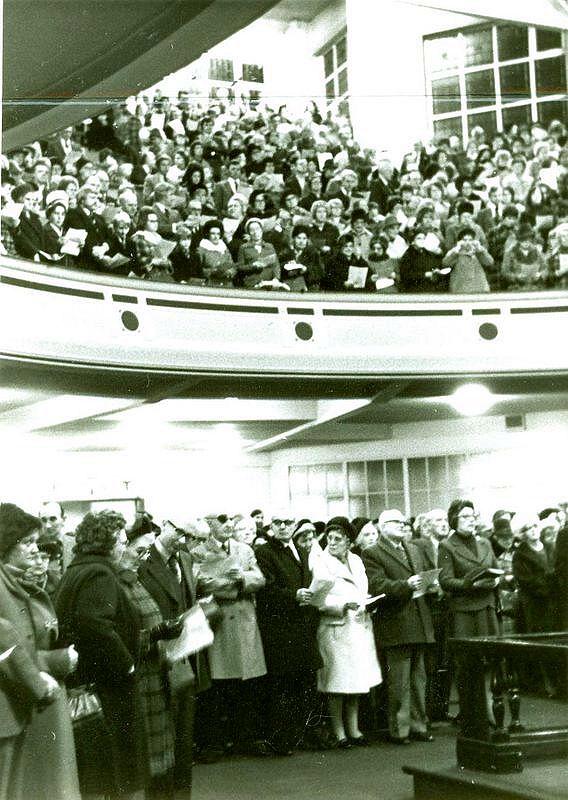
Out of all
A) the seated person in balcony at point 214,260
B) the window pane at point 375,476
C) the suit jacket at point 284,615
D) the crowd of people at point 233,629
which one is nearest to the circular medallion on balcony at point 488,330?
the seated person in balcony at point 214,260

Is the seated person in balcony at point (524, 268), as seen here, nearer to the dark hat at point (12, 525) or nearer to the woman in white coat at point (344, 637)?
the woman in white coat at point (344, 637)

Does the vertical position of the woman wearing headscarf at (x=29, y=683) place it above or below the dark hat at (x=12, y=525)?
below

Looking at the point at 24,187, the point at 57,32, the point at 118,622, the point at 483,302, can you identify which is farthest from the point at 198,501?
the point at 57,32

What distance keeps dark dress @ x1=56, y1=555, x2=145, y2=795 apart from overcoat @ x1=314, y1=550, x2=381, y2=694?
7.42 ft

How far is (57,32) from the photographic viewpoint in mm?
2926

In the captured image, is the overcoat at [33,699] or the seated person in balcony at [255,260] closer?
the overcoat at [33,699]

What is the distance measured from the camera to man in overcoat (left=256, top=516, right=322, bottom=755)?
19.8 ft

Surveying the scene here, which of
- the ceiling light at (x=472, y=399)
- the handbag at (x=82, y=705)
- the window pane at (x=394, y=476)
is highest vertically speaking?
the ceiling light at (x=472, y=399)

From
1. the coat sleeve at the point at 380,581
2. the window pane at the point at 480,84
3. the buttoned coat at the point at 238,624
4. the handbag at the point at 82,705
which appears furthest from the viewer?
the window pane at the point at 480,84

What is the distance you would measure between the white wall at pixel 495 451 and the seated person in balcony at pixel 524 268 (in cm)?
248

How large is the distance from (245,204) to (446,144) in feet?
14.1

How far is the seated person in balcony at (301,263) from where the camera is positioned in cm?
1045

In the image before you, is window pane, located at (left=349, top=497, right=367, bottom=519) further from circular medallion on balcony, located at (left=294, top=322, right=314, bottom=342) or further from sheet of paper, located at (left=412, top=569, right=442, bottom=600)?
sheet of paper, located at (left=412, top=569, right=442, bottom=600)

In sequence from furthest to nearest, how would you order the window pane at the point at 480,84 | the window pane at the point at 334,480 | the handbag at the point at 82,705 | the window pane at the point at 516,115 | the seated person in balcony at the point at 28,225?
the window pane at the point at 480,84 < the window pane at the point at 516,115 < the window pane at the point at 334,480 < the seated person in balcony at the point at 28,225 < the handbag at the point at 82,705
